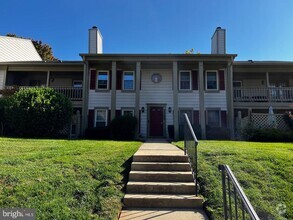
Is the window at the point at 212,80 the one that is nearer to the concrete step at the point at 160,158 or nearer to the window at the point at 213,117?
the window at the point at 213,117

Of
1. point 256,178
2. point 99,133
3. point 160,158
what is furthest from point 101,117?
point 256,178

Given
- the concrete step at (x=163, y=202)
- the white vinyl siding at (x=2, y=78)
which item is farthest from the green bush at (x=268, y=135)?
the white vinyl siding at (x=2, y=78)

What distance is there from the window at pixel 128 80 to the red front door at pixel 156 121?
221cm

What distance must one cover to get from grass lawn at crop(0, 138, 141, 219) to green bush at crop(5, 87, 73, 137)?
20.0ft

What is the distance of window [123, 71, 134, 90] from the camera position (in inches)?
618

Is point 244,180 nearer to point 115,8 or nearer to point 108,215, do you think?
point 108,215

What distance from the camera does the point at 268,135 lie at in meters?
12.0

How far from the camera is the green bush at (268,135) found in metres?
11.8

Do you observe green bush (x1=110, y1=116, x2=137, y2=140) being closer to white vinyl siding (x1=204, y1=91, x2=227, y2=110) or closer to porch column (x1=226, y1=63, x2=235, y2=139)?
white vinyl siding (x1=204, y1=91, x2=227, y2=110)

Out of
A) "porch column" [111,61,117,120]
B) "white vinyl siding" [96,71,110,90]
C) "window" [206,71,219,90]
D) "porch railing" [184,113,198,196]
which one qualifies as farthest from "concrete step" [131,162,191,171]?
"window" [206,71,219,90]

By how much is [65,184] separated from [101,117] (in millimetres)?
10803

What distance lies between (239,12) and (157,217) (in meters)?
12.7

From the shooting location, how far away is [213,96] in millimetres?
15320

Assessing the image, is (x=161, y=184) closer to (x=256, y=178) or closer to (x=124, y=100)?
(x=256, y=178)
